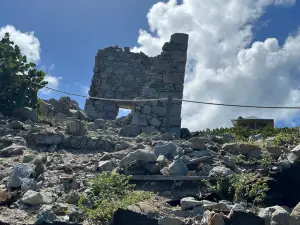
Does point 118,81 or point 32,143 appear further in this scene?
point 118,81

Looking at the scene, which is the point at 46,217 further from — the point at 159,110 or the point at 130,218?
the point at 159,110

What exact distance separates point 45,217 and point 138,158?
207 cm

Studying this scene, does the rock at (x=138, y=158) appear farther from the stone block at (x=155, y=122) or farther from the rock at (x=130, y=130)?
the stone block at (x=155, y=122)

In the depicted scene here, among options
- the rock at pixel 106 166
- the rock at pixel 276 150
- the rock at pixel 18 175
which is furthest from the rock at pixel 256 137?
the rock at pixel 18 175

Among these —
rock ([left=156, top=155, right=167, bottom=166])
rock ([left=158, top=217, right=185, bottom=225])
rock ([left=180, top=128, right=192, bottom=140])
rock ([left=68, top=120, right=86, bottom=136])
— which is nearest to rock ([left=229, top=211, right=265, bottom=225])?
rock ([left=158, top=217, right=185, bottom=225])

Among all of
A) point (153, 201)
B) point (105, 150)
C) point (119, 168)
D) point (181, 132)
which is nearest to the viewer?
point (153, 201)

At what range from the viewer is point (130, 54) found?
14125mm

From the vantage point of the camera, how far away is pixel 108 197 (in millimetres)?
4594

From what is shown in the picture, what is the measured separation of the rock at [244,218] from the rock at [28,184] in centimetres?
239

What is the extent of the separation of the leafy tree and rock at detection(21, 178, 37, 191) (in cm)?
512

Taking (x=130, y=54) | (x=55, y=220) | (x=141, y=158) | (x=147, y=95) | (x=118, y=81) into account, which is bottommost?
(x=55, y=220)

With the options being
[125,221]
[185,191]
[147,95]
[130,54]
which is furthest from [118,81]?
[125,221]

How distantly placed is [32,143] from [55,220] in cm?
379

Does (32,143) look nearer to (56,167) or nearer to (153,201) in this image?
(56,167)
